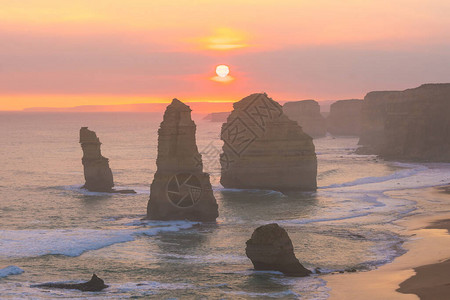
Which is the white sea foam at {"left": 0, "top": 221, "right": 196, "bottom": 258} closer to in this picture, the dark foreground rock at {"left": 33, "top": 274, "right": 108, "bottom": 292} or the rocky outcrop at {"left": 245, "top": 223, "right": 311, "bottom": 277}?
the dark foreground rock at {"left": 33, "top": 274, "right": 108, "bottom": 292}

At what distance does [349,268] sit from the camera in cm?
3212

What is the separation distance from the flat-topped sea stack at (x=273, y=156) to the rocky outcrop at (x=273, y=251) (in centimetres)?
3268

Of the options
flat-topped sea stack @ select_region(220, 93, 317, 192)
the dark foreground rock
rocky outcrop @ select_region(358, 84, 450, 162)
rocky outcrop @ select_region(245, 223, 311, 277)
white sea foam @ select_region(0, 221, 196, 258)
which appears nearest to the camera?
the dark foreground rock

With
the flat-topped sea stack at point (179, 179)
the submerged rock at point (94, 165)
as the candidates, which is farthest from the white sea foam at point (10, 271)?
the submerged rock at point (94, 165)

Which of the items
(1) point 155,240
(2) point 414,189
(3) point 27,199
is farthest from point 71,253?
(2) point 414,189

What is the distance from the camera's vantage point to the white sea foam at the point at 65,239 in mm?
35750

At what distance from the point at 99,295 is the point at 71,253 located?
964 cm

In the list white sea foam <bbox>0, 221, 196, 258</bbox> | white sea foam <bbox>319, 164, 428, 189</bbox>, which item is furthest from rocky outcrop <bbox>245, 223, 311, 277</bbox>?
white sea foam <bbox>319, 164, 428, 189</bbox>

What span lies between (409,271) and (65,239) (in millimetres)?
19620

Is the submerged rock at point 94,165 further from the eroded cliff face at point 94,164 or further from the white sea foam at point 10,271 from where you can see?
the white sea foam at point 10,271

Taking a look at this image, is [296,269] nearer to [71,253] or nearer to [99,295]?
[99,295]

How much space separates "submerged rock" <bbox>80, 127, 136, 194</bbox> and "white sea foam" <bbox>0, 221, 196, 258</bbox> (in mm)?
20048

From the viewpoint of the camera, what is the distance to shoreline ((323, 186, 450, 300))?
26.8 meters

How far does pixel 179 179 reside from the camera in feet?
149
